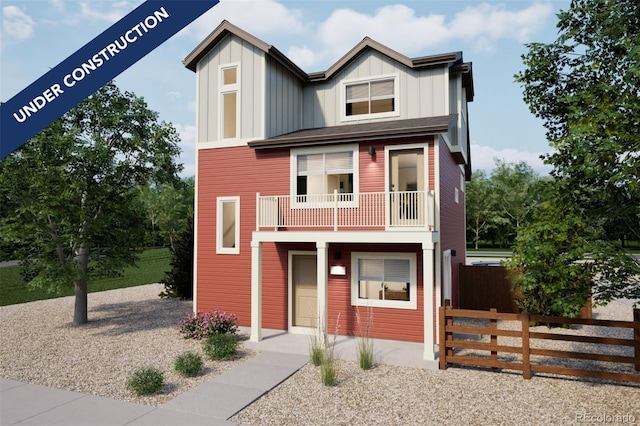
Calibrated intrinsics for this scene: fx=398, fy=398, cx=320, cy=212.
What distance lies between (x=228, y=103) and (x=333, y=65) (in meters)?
3.88

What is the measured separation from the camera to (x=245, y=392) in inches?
301

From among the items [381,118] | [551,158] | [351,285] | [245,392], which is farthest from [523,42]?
[245,392]

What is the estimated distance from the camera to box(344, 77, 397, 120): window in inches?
529

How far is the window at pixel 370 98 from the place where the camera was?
13430 millimetres

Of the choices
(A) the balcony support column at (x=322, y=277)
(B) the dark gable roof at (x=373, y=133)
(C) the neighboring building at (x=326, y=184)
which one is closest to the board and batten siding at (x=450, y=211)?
(C) the neighboring building at (x=326, y=184)

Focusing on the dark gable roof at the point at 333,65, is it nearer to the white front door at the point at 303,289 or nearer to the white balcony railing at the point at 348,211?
the white balcony railing at the point at 348,211

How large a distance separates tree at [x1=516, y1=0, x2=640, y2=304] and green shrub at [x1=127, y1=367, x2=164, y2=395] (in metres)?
7.67

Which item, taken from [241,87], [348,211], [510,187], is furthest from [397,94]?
[510,187]

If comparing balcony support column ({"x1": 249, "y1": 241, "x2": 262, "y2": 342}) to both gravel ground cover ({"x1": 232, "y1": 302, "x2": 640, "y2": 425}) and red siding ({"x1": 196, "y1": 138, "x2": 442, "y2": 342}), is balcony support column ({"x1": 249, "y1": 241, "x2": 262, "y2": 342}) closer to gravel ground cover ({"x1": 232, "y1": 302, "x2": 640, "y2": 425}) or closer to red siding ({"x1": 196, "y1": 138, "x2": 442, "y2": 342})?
red siding ({"x1": 196, "y1": 138, "x2": 442, "y2": 342})

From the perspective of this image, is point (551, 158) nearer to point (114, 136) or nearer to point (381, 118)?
point (381, 118)

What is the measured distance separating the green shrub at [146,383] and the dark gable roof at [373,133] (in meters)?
7.27

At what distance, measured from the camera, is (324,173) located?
40.4 ft

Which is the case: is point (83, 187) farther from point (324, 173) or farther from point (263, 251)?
point (324, 173)

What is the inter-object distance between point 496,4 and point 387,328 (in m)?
8.73
